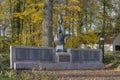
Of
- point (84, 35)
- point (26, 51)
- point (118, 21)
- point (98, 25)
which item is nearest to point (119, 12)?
point (118, 21)

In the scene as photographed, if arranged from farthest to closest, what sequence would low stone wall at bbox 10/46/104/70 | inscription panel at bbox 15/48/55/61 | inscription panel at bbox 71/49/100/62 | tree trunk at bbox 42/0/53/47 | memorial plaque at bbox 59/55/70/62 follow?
tree trunk at bbox 42/0/53/47 < inscription panel at bbox 71/49/100/62 < memorial plaque at bbox 59/55/70/62 < inscription panel at bbox 15/48/55/61 < low stone wall at bbox 10/46/104/70

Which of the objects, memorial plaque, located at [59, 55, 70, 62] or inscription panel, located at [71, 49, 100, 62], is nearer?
memorial plaque, located at [59, 55, 70, 62]

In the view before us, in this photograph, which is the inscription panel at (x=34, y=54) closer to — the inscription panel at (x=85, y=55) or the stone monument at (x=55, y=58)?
the stone monument at (x=55, y=58)

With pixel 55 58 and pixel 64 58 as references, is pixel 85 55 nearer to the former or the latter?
pixel 64 58

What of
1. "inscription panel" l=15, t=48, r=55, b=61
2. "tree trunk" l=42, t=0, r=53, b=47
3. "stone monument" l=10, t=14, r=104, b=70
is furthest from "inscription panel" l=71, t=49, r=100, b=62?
"tree trunk" l=42, t=0, r=53, b=47

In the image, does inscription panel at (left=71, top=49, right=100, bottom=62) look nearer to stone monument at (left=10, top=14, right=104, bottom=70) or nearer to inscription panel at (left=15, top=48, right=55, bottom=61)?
stone monument at (left=10, top=14, right=104, bottom=70)

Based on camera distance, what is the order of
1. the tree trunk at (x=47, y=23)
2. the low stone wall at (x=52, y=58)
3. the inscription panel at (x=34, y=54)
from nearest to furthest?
the low stone wall at (x=52, y=58), the inscription panel at (x=34, y=54), the tree trunk at (x=47, y=23)

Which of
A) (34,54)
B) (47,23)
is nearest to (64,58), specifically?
(34,54)

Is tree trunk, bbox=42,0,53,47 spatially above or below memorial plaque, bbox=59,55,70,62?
above

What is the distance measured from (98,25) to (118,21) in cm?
1233

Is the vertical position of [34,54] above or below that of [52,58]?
above

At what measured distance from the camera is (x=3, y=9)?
31359mm

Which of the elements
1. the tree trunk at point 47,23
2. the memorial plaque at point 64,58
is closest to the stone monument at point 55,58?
the memorial plaque at point 64,58

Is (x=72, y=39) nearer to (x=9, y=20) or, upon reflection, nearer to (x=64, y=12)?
(x=64, y=12)
